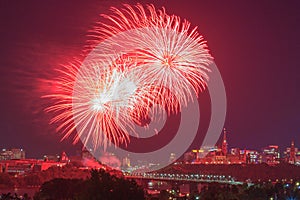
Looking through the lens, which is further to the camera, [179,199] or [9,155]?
[9,155]

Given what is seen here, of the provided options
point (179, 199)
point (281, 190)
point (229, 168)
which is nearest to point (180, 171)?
point (229, 168)

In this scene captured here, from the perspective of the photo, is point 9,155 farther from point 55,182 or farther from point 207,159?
point 55,182

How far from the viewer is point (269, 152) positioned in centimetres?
11662

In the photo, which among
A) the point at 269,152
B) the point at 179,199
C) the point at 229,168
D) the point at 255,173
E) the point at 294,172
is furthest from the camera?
the point at 269,152

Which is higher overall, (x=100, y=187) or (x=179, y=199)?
(x=100, y=187)

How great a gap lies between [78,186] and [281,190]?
13465mm

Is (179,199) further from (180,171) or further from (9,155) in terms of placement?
(9,155)

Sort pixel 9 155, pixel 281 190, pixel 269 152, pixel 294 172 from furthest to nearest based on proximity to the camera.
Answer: pixel 269 152, pixel 9 155, pixel 294 172, pixel 281 190

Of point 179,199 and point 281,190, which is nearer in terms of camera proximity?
point 179,199

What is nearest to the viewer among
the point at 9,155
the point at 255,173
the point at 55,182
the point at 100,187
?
the point at 100,187

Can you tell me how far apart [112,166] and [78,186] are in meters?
44.9

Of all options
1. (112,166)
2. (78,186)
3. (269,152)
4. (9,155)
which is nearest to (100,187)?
(78,186)

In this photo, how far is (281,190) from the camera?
113 feet

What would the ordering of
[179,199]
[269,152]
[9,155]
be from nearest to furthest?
1. [179,199]
2. [9,155]
3. [269,152]
